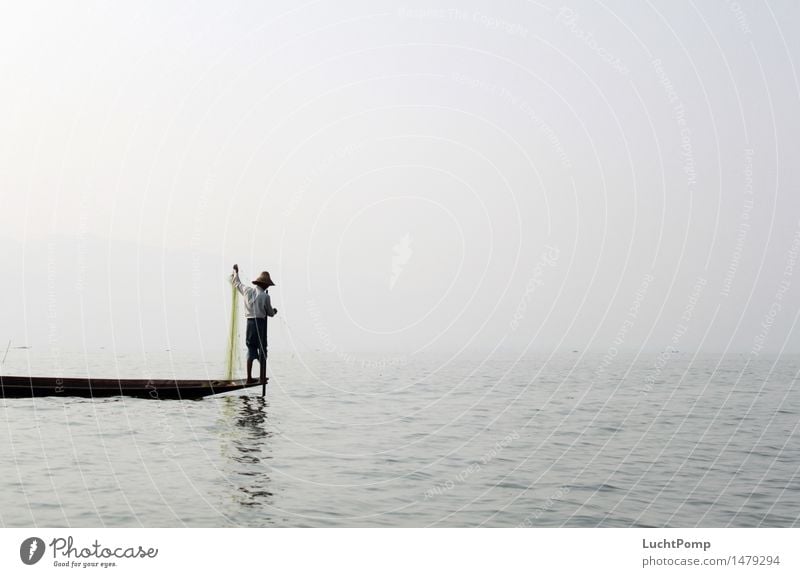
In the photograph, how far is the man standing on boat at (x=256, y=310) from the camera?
76.2 ft

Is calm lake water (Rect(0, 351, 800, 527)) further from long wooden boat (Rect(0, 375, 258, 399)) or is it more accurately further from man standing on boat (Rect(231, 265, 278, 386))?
man standing on boat (Rect(231, 265, 278, 386))

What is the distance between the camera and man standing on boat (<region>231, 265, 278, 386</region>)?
914 inches

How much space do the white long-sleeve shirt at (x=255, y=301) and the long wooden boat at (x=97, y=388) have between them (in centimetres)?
247

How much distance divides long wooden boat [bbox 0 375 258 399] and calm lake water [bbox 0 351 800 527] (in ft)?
1.52

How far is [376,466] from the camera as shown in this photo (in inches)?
587

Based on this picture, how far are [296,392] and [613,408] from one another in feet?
39.3
